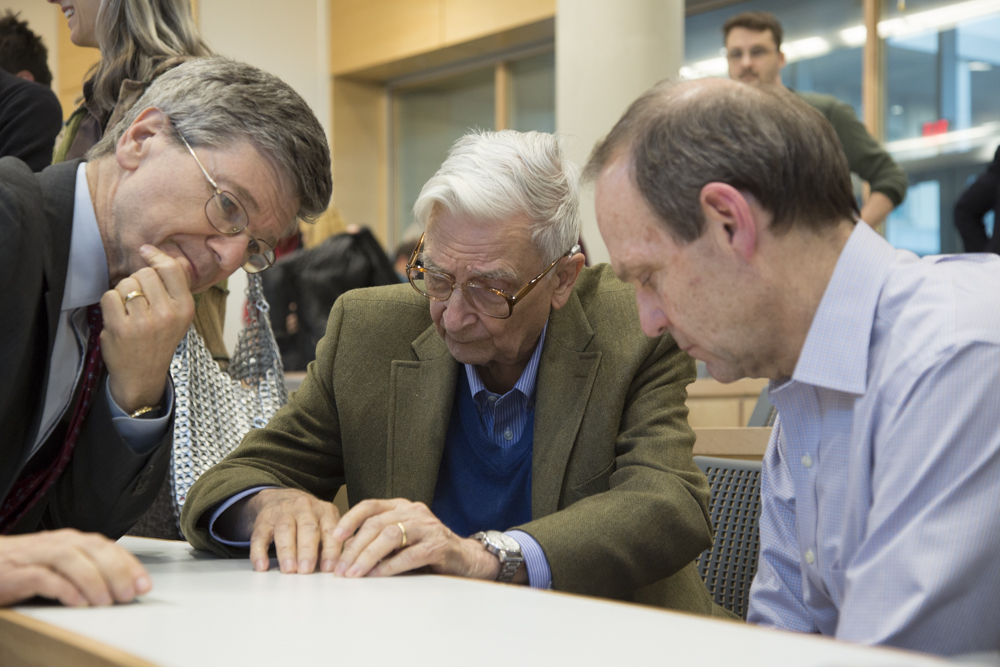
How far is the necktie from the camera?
4.91 feet

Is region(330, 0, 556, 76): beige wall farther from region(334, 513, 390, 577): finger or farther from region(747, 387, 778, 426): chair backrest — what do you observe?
region(334, 513, 390, 577): finger

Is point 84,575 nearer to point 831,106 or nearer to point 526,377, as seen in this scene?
point 526,377

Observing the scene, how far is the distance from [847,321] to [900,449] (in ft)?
0.60

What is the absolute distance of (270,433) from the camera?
1.87 m

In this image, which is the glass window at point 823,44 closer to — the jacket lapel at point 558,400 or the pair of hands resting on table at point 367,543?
the jacket lapel at point 558,400

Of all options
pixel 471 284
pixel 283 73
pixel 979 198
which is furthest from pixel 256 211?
pixel 283 73

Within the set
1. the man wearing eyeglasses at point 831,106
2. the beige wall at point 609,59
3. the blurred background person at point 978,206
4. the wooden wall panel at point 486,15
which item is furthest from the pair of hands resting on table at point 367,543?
the wooden wall panel at point 486,15

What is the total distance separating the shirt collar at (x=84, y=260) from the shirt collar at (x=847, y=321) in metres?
1.01

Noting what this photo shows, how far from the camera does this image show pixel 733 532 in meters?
1.87

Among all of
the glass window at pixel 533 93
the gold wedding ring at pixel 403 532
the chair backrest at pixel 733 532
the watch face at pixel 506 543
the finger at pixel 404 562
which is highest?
the glass window at pixel 533 93

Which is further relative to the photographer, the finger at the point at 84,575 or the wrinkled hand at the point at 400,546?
the wrinkled hand at the point at 400,546

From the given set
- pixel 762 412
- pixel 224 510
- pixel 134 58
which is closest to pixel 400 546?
pixel 224 510

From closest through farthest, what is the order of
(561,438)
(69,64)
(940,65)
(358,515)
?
(358,515) → (561,438) → (940,65) → (69,64)

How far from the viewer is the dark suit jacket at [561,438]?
5.05 ft
